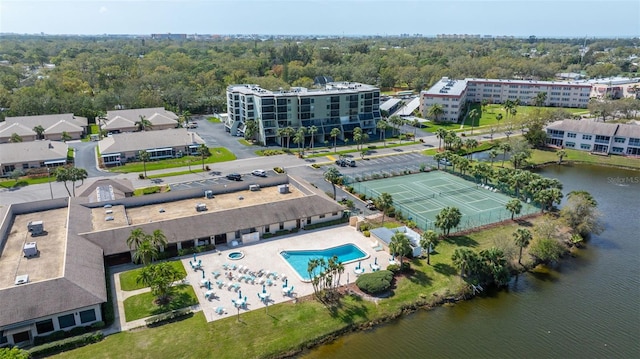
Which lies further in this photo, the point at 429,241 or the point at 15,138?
the point at 15,138

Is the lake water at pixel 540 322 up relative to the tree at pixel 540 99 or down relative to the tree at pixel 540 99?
down

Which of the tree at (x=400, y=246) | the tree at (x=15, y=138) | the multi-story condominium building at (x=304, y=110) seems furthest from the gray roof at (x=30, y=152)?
the tree at (x=400, y=246)

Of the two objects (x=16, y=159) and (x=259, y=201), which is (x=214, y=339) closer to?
(x=259, y=201)

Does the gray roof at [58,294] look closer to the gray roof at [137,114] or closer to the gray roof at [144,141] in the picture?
the gray roof at [144,141]

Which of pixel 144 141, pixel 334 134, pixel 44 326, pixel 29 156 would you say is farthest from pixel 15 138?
pixel 44 326

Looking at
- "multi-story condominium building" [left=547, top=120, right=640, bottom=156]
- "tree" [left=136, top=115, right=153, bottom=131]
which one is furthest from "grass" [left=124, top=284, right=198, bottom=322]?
"multi-story condominium building" [left=547, top=120, right=640, bottom=156]

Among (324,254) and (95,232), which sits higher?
(95,232)

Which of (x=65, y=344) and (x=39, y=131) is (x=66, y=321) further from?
(x=39, y=131)

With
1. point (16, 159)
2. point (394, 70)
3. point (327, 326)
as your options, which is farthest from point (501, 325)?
point (394, 70)
